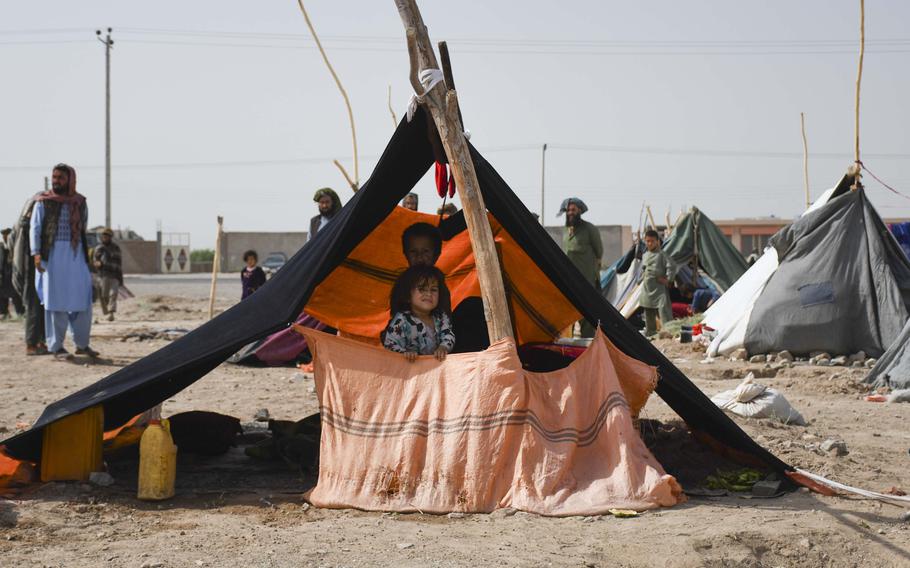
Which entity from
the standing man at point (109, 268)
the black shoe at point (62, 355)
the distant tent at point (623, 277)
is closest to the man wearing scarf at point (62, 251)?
the black shoe at point (62, 355)

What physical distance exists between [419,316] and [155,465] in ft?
4.86

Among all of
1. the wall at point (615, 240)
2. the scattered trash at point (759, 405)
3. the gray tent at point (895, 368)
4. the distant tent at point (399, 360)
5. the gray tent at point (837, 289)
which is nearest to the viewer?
the distant tent at point (399, 360)

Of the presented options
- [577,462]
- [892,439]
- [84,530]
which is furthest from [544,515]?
[892,439]

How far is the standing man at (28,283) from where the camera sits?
10078mm

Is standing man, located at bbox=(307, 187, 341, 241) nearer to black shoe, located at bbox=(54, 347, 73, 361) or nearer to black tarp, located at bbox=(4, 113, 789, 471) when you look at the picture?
black shoe, located at bbox=(54, 347, 73, 361)

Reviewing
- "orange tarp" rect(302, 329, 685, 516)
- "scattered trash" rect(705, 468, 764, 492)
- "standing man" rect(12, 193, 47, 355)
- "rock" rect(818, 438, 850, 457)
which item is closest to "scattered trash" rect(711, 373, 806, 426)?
"rock" rect(818, 438, 850, 457)

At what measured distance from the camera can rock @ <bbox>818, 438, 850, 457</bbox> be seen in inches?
229

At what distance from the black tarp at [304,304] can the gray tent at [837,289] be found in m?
5.44

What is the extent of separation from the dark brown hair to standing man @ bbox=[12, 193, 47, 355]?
229 inches

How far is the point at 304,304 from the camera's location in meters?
4.98

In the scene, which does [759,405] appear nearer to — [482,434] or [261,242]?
[482,434]

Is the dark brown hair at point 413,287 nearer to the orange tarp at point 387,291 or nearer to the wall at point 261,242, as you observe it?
the orange tarp at point 387,291

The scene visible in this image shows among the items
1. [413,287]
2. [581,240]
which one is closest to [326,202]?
[581,240]

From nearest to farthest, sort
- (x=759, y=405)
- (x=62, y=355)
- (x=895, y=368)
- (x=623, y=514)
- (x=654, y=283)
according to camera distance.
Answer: (x=623, y=514) → (x=759, y=405) → (x=895, y=368) → (x=62, y=355) → (x=654, y=283)
